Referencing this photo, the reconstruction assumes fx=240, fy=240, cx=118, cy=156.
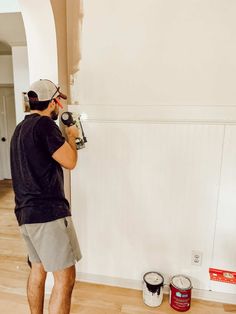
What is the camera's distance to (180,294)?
163 centimetres

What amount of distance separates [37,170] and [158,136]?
836 mm

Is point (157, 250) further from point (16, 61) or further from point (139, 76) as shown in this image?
point (16, 61)

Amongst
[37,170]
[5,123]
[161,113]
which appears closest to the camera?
[37,170]

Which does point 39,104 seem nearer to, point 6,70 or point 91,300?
point 91,300

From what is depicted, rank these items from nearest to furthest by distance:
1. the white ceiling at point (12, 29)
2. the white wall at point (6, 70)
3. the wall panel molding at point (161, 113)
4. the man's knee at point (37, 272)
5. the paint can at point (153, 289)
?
the man's knee at point (37, 272)
the wall panel molding at point (161, 113)
the paint can at point (153, 289)
the white ceiling at point (12, 29)
the white wall at point (6, 70)

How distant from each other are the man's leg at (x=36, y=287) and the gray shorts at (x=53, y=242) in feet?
0.69

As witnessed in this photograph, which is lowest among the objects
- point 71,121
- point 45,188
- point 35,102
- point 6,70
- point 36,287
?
point 36,287

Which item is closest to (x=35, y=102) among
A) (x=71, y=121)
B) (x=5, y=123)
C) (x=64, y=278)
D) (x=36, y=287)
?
(x=71, y=121)

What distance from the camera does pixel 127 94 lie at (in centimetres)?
165

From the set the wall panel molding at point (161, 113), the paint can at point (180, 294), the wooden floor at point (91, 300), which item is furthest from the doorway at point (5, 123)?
the paint can at point (180, 294)

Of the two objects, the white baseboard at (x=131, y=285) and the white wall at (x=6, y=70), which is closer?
the white baseboard at (x=131, y=285)

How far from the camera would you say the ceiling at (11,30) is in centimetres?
257

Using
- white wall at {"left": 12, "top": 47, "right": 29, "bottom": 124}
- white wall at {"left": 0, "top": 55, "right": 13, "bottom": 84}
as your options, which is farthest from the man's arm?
white wall at {"left": 0, "top": 55, "right": 13, "bottom": 84}

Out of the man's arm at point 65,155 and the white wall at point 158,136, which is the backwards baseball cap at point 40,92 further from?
the white wall at point 158,136
